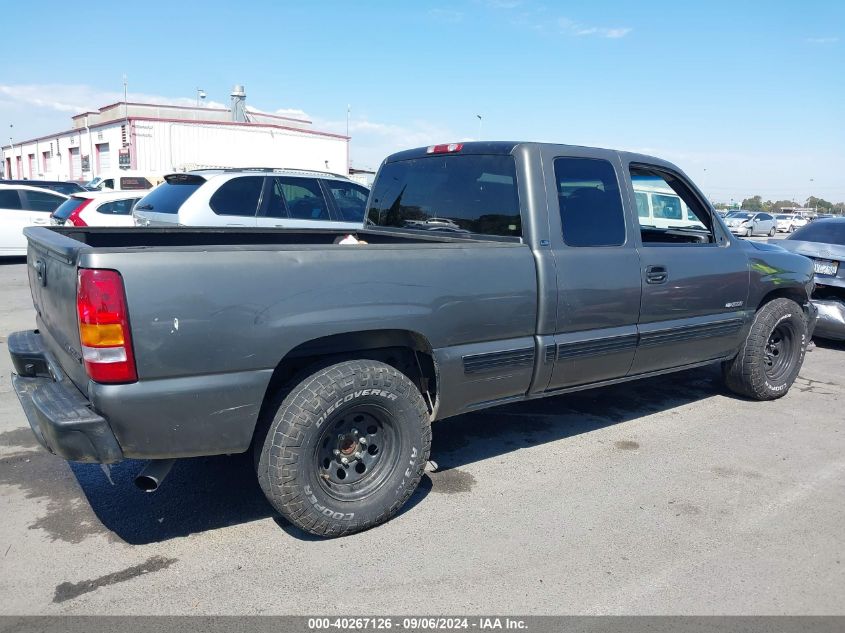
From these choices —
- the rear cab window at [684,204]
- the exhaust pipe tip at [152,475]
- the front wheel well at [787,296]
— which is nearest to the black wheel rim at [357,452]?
the exhaust pipe tip at [152,475]

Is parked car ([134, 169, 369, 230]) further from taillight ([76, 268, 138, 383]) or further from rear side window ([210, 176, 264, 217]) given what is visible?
taillight ([76, 268, 138, 383])

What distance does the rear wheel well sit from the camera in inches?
127

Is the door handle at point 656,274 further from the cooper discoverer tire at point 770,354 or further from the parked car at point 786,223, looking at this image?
the parked car at point 786,223

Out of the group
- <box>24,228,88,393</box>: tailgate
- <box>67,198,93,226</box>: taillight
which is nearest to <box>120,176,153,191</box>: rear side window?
<box>67,198,93,226</box>: taillight

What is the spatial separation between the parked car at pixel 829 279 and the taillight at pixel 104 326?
7.31 metres

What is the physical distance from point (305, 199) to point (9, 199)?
9113 millimetres

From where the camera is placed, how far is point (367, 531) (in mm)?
3387

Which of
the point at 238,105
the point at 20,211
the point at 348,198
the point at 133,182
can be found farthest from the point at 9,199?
the point at 238,105

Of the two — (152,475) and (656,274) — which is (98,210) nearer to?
(152,475)

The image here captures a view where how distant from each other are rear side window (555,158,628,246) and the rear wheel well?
3.86 feet

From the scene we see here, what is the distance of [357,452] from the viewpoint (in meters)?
3.38

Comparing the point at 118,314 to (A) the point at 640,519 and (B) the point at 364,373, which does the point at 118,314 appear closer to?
(B) the point at 364,373

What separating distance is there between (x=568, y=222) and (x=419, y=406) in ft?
4.99

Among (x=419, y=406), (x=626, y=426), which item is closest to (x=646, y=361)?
(x=626, y=426)
